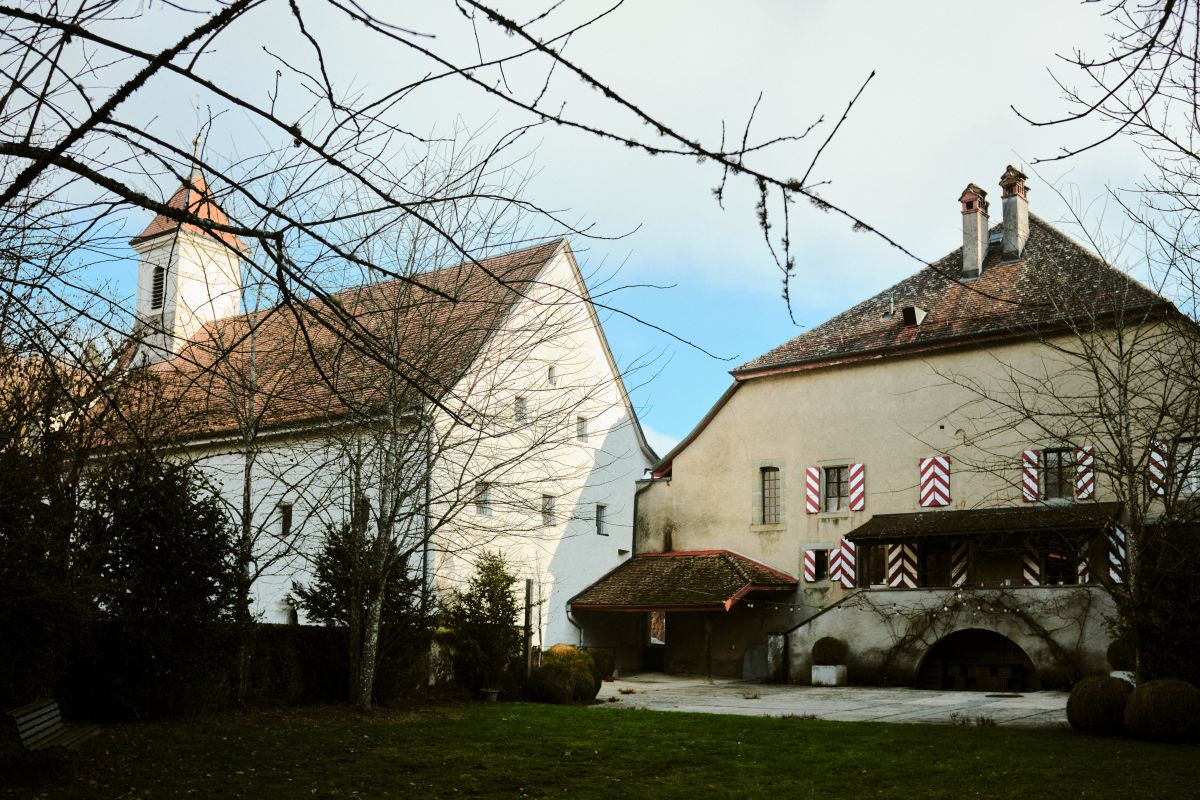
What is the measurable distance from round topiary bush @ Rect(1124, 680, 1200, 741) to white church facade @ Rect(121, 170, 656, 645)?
803cm

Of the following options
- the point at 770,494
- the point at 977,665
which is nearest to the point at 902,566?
the point at 977,665

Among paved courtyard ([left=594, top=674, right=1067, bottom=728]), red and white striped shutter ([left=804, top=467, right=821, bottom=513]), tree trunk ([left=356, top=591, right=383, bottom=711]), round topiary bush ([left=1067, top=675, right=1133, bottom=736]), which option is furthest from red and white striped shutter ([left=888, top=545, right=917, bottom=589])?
tree trunk ([left=356, top=591, right=383, bottom=711])

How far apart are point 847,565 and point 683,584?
12.8ft

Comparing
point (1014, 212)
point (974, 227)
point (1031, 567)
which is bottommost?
point (1031, 567)

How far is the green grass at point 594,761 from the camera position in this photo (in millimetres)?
8750

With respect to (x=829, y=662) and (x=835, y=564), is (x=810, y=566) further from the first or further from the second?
(x=829, y=662)

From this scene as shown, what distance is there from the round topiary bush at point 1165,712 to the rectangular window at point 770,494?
15.3m

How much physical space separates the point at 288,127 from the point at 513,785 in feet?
24.1

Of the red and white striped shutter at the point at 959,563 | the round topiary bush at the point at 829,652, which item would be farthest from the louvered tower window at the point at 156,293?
the red and white striped shutter at the point at 959,563

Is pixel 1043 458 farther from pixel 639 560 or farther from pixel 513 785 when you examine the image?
pixel 513 785

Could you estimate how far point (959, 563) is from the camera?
24547 mm


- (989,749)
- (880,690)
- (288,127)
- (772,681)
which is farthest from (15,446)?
(772,681)

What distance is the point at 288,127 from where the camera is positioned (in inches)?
109

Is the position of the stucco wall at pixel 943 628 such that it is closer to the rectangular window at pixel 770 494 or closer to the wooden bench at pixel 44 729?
the rectangular window at pixel 770 494
